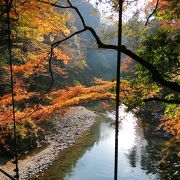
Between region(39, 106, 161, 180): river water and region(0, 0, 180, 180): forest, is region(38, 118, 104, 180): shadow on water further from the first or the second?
region(0, 0, 180, 180): forest

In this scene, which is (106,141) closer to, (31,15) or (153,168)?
(153,168)

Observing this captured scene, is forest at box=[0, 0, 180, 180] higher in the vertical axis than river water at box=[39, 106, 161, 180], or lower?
higher

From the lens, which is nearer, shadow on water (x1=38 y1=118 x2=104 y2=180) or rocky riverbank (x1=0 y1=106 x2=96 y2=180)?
shadow on water (x1=38 y1=118 x2=104 y2=180)

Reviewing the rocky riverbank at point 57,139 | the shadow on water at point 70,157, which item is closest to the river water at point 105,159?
the shadow on water at point 70,157

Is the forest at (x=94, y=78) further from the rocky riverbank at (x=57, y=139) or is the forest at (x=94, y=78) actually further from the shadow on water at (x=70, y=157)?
the shadow on water at (x=70, y=157)

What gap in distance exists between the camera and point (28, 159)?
1777 centimetres

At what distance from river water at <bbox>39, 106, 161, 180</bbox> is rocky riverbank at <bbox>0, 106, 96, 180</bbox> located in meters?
0.58

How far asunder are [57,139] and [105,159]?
197 inches

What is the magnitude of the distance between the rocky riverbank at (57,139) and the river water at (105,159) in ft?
1.92

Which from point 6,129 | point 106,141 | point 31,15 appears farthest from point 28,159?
point 31,15

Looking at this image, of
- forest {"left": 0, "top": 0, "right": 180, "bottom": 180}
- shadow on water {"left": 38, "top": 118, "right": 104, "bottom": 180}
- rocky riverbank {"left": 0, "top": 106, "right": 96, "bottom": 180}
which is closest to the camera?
forest {"left": 0, "top": 0, "right": 180, "bottom": 180}

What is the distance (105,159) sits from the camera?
18.8m

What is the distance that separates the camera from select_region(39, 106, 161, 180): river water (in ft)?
52.7

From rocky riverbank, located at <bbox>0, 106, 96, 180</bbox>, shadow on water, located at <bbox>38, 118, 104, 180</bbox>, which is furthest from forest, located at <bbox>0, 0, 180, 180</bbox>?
shadow on water, located at <bbox>38, 118, 104, 180</bbox>
